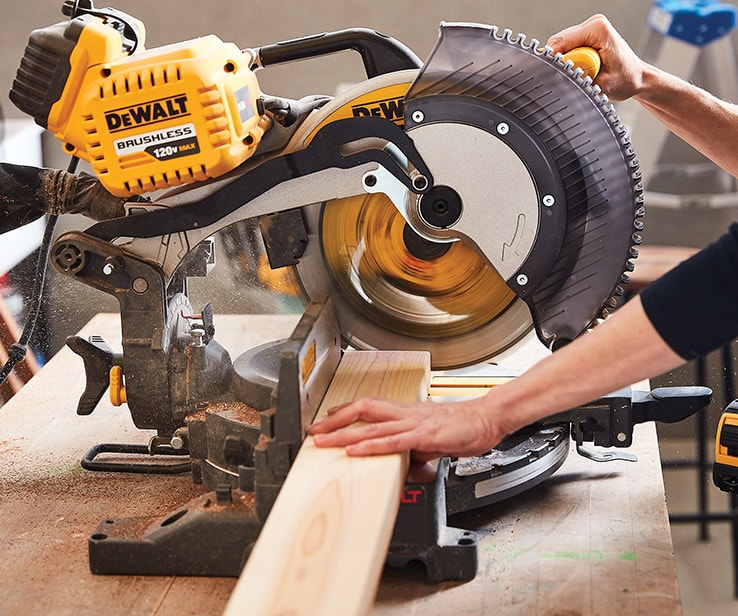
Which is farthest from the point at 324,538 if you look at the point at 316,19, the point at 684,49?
the point at 316,19

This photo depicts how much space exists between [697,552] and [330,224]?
9.09 ft

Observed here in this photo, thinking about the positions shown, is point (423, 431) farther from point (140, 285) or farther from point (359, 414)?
point (140, 285)

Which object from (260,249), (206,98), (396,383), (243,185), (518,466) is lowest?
(518,466)

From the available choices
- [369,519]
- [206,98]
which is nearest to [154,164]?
[206,98]

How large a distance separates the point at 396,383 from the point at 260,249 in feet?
1.08

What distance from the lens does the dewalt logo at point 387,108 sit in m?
1.70

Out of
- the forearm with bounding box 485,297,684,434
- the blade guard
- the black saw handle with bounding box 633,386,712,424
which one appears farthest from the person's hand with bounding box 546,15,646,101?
the forearm with bounding box 485,297,684,434

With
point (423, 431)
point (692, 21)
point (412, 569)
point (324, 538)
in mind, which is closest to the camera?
point (324, 538)

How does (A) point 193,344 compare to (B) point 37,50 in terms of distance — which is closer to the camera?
(B) point 37,50

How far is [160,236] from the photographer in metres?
1.74

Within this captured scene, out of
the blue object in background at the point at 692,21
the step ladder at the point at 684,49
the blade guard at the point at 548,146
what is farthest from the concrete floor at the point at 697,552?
the blade guard at the point at 548,146

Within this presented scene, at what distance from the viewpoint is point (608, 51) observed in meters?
1.95

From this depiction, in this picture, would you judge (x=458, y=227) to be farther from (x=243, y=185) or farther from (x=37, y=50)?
(x=37, y=50)

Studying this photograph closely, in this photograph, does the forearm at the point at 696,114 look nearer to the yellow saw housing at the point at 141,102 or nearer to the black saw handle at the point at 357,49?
Answer: the black saw handle at the point at 357,49
